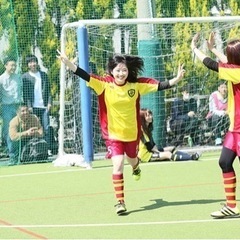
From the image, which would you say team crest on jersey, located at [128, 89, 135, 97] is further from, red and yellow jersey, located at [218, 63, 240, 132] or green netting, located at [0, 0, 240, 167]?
green netting, located at [0, 0, 240, 167]

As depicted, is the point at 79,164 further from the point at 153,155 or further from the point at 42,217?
the point at 42,217

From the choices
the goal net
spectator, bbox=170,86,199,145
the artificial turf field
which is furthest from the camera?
spectator, bbox=170,86,199,145

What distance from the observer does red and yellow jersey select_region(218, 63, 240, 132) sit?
28.9 ft

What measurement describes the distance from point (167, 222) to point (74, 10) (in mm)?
9408

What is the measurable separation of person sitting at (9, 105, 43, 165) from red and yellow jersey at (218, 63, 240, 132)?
6847mm

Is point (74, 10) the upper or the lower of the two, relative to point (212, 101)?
upper

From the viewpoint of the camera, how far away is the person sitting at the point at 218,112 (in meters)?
17.0

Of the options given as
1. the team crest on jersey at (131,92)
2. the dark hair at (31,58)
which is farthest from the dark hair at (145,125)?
the team crest on jersey at (131,92)

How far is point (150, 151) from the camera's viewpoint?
48.1 feet

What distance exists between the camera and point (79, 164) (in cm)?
1422

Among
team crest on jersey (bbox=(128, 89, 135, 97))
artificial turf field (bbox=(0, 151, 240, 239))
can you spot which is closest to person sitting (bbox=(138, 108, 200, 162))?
artificial turf field (bbox=(0, 151, 240, 239))

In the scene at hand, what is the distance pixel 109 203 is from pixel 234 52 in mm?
2488

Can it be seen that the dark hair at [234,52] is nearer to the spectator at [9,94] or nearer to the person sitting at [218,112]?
the spectator at [9,94]

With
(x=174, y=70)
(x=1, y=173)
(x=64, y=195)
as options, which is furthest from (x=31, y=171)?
(x=174, y=70)
